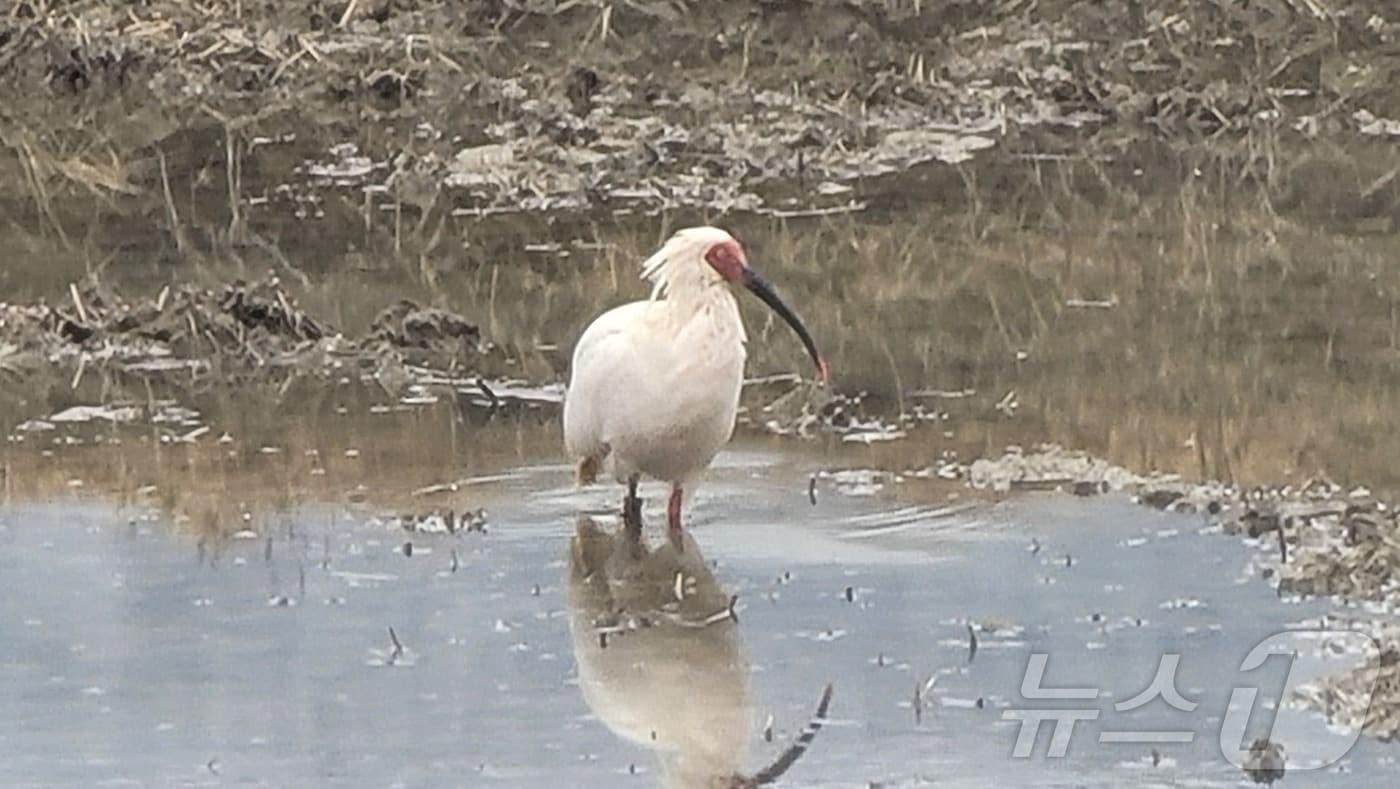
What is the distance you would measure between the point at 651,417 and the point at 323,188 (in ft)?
21.9

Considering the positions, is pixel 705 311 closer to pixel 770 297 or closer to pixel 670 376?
pixel 670 376

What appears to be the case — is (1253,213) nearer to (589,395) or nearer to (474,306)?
(474,306)

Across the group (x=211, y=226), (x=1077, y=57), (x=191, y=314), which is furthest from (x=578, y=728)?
(x=1077, y=57)

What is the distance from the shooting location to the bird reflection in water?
7.26 metres

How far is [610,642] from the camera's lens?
8.19 m

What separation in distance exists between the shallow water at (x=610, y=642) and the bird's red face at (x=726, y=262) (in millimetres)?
728

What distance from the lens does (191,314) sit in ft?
38.2

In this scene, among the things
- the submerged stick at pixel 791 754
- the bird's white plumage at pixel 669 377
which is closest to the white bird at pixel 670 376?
the bird's white plumage at pixel 669 377

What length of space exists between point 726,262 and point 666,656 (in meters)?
1.68

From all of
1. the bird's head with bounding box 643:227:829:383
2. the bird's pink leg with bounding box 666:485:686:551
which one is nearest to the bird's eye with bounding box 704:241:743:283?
the bird's head with bounding box 643:227:829:383

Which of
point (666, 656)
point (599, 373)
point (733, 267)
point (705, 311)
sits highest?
point (733, 267)

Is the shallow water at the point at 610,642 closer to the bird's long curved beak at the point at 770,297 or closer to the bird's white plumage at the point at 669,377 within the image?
the bird's white plumage at the point at 669,377

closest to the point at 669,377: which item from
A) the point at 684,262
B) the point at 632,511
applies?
the point at 684,262

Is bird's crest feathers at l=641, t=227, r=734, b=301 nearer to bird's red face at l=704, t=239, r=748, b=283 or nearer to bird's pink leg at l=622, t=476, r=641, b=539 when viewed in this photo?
bird's red face at l=704, t=239, r=748, b=283
